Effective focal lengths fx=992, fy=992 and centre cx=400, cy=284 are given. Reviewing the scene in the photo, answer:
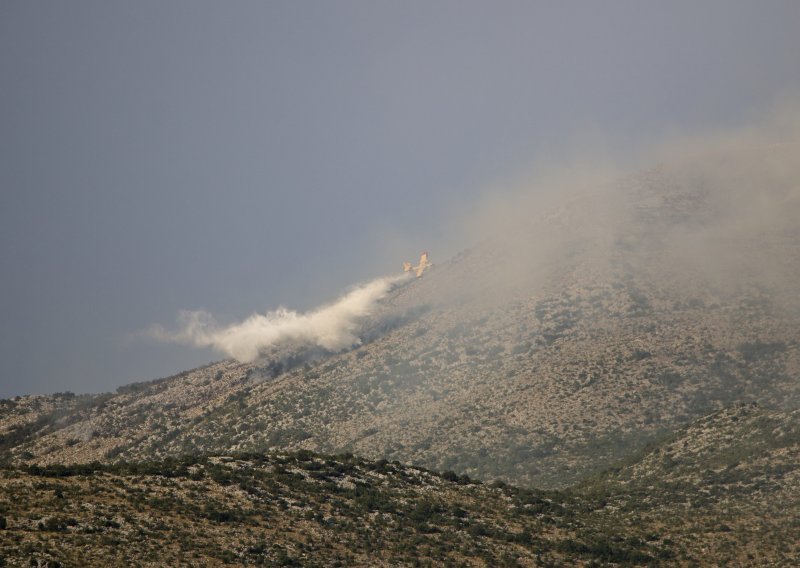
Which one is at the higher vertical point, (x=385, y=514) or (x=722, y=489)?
(x=385, y=514)

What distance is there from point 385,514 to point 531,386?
248 feet

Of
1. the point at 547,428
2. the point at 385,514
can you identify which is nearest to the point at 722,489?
the point at 385,514

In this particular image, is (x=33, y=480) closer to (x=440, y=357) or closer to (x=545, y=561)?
(x=545, y=561)

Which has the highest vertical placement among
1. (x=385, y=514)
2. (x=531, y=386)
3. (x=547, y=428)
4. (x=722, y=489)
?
(x=531, y=386)

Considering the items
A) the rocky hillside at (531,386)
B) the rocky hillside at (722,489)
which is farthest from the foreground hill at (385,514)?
the rocky hillside at (531,386)

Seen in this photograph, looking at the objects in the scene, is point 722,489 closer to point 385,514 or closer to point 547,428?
point 385,514

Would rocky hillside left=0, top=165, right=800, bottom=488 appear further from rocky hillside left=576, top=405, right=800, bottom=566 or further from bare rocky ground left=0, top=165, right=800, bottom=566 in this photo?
rocky hillside left=576, top=405, right=800, bottom=566

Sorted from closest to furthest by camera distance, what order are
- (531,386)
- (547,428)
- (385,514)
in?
(385,514) → (547,428) → (531,386)

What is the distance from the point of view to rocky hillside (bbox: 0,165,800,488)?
147 m

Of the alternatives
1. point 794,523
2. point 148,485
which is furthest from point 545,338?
point 148,485

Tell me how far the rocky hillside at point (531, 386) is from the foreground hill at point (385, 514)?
2708 cm

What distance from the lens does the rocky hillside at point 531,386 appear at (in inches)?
5773

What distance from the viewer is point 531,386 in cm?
16025

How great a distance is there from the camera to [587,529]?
3634 inches
